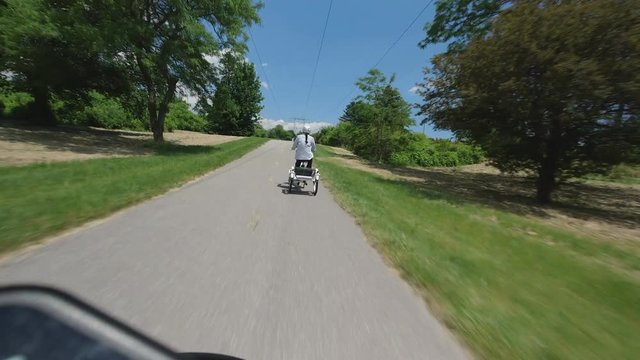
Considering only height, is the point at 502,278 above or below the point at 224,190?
above

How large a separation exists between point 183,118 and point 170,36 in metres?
37.8

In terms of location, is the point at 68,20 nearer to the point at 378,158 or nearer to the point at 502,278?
the point at 502,278

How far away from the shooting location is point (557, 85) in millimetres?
13594

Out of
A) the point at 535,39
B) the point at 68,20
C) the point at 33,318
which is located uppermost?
the point at 535,39

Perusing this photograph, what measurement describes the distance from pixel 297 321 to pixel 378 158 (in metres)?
37.0

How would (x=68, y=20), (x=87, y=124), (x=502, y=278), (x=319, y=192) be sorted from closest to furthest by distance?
(x=502, y=278) → (x=319, y=192) → (x=68, y=20) → (x=87, y=124)

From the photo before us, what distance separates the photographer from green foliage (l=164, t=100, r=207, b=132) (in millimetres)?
55138

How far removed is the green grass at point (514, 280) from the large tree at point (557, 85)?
5341 millimetres

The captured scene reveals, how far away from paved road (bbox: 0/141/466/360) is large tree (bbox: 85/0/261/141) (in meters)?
17.4

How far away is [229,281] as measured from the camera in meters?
4.70

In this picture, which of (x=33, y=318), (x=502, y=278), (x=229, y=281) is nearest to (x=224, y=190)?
(x=229, y=281)

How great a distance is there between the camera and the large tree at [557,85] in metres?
13.2

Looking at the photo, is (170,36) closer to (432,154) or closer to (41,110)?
(41,110)

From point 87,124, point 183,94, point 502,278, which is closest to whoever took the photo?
point 502,278
